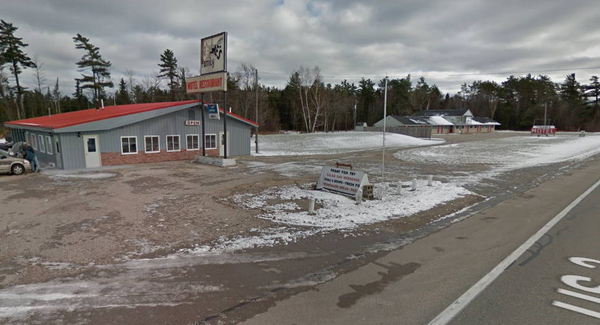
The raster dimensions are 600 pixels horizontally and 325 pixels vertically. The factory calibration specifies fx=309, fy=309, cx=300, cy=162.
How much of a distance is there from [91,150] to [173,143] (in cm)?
526

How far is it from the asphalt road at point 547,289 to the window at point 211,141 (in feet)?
74.7

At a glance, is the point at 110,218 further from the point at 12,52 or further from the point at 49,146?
the point at 12,52

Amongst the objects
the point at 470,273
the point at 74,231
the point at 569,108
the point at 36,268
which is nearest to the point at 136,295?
the point at 36,268

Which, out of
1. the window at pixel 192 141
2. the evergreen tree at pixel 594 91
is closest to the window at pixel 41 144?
the window at pixel 192 141

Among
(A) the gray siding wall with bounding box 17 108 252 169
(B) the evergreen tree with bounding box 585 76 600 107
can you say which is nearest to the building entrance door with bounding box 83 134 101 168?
(A) the gray siding wall with bounding box 17 108 252 169

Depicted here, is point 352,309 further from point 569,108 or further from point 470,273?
point 569,108

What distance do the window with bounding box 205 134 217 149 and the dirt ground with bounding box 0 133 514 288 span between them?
9886mm

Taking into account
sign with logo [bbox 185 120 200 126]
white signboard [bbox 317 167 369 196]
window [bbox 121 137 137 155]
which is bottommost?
white signboard [bbox 317 167 369 196]

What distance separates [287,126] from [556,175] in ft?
217

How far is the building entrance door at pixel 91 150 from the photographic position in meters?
19.3

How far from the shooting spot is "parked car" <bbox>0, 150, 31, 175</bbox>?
15.9 meters

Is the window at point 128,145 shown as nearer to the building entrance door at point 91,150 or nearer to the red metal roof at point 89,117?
the building entrance door at point 91,150

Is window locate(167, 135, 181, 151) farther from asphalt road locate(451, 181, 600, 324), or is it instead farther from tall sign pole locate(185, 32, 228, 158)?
asphalt road locate(451, 181, 600, 324)

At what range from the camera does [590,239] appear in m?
6.70
